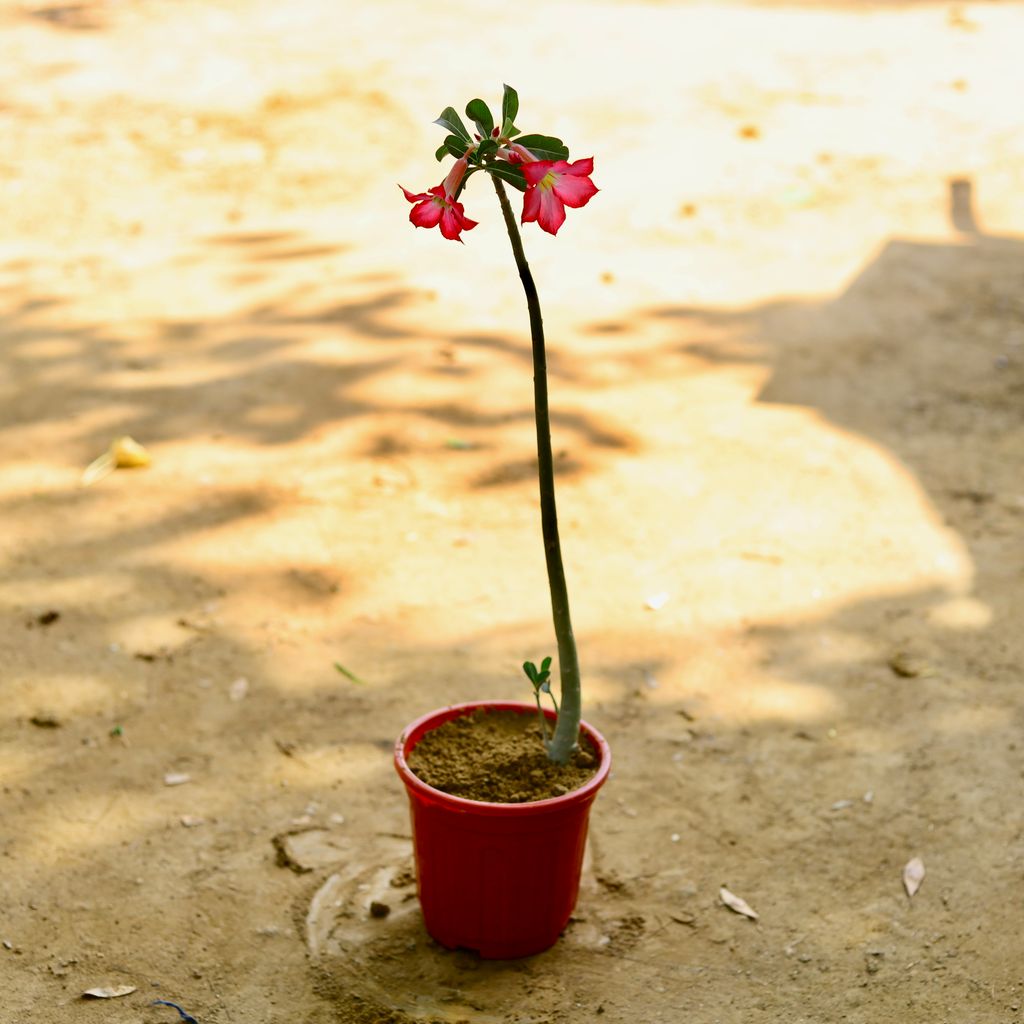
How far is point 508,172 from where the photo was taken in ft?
7.09

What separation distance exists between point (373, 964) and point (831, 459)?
2877 mm

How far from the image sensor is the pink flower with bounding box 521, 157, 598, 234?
2.10 meters

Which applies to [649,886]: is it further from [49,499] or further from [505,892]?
[49,499]

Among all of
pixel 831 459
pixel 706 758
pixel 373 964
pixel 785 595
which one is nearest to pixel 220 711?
pixel 373 964

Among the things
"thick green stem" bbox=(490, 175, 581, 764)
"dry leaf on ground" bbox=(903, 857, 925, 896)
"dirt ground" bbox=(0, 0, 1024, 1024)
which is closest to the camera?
"thick green stem" bbox=(490, 175, 581, 764)

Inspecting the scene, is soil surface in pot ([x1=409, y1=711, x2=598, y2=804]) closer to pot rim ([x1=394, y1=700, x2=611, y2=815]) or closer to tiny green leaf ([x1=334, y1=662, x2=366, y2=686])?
pot rim ([x1=394, y1=700, x2=611, y2=815])

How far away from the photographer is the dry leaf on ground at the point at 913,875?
280cm

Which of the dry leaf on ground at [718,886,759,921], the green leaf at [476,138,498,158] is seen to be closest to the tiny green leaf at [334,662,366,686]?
the dry leaf on ground at [718,886,759,921]

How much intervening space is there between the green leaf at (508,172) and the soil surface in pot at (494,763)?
1114 millimetres

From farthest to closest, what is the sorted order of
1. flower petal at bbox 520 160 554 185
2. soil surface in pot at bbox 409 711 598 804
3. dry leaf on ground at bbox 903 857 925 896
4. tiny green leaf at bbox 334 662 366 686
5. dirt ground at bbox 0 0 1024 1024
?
tiny green leaf at bbox 334 662 366 686
dry leaf on ground at bbox 903 857 925 896
dirt ground at bbox 0 0 1024 1024
soil surface in pot at bbox 409 711 598 804
flower petal at bbox 520 160 554 185

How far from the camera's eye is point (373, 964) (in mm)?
2525

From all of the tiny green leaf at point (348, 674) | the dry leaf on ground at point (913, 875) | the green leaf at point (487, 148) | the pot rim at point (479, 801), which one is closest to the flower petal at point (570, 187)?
the green leaf at point (487, 148)

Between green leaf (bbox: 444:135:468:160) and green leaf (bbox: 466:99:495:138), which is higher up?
green leaf (bbox: 466:99:495:138)

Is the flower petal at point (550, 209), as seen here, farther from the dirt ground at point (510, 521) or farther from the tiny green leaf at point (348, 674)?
the tiny green leaf at point (348, 674)
